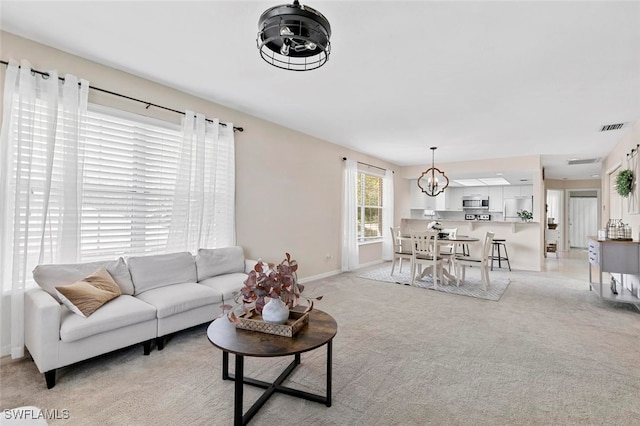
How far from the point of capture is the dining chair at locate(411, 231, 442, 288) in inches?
209

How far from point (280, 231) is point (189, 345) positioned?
7.70ft

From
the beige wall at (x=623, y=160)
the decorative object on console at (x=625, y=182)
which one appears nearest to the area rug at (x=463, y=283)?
the beige wall at (x=623, y=160)

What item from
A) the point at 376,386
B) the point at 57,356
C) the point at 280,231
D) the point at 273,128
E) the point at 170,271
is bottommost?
the point at 376,386

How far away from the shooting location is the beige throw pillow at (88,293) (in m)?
2.37

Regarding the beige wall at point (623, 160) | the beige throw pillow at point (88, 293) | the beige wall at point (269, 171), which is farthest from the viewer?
the beige wall at point (623, 160)

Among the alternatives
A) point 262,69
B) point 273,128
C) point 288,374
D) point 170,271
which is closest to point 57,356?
point 170,271

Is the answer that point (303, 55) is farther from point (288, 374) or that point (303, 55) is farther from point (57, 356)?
point (57, 356)

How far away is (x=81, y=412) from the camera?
1.92 m

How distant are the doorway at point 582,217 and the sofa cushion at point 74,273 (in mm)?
12995

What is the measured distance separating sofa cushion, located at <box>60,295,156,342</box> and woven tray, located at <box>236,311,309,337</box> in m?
1.10

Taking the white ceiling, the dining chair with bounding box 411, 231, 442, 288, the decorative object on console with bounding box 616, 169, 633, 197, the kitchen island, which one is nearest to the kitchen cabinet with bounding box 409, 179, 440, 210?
the kitchen island

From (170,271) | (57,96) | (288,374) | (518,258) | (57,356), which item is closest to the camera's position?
(57,356)

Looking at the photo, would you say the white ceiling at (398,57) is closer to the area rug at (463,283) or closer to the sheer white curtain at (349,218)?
the sheer white curtain at (349,218)

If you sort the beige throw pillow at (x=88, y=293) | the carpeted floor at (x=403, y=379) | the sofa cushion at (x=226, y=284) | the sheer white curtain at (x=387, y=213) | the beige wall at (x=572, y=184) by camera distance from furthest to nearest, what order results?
the beige wall at (x=572, y=184) → the sheer white curtain at (x=387, y=213) → the sofa cushion at (x=226, y=284) → the beige throw pillow at (x=88, y=293) → the carpeted floor at (x=403, y=379)
